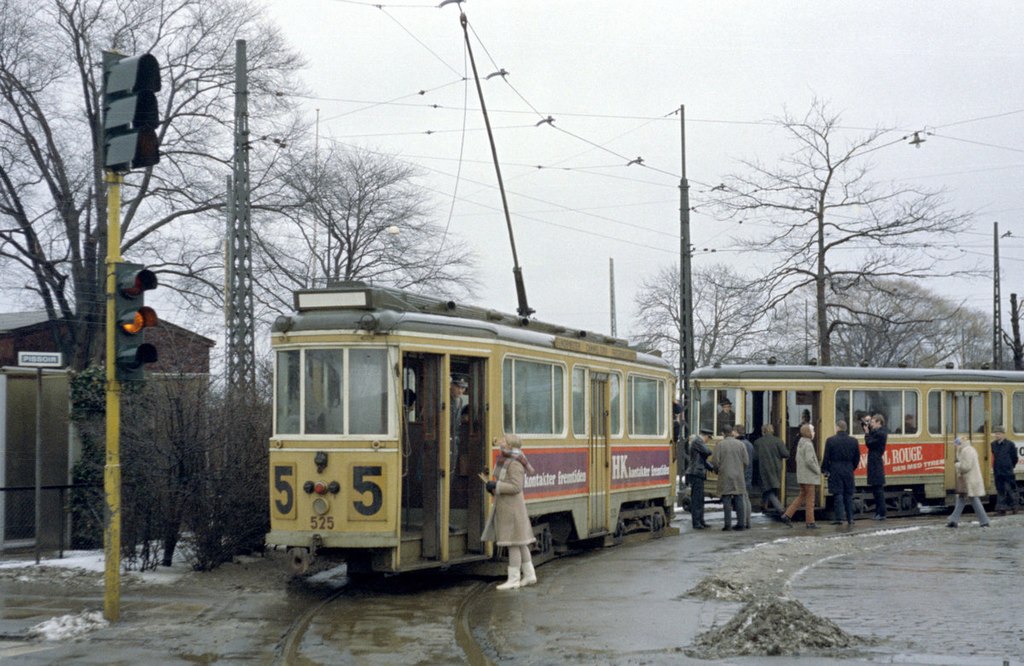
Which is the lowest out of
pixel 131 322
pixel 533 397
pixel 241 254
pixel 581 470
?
pixel 581 470

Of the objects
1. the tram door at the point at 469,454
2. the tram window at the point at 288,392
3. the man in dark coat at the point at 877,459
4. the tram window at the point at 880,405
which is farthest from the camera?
the tram window at the point at 880,405

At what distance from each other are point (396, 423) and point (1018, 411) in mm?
18705

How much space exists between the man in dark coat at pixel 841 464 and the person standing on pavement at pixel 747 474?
1.31 metres

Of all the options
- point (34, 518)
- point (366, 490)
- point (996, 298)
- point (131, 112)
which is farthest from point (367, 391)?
point (996, 298)

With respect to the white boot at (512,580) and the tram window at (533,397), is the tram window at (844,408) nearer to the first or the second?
the tram window at (533,397)

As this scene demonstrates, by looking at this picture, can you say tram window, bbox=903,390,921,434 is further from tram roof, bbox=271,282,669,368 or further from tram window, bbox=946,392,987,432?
tram roof, bbox=271,282,669,368

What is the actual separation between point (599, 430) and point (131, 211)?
62.5 ft

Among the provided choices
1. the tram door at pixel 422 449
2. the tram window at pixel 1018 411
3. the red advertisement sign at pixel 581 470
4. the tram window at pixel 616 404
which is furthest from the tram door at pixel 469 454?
the tram window at pixel 1018 411

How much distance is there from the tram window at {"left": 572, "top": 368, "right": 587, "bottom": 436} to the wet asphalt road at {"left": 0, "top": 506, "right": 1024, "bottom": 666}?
66.7 inches

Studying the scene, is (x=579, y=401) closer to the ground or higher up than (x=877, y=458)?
higher up

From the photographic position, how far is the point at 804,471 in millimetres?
21641

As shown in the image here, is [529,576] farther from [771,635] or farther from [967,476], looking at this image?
[967,476]

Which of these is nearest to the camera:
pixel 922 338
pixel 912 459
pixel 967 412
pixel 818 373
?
pixel 818 373

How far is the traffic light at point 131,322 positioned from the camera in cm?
1153
